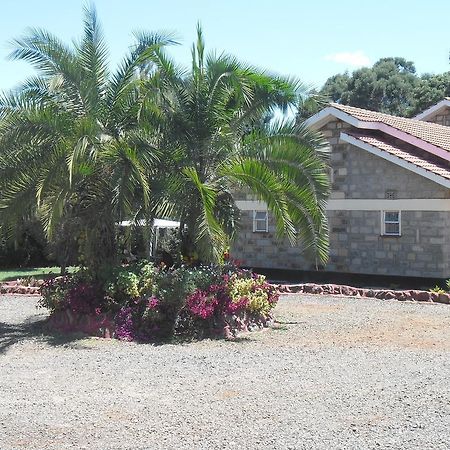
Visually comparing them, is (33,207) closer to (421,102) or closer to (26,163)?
(26,163)

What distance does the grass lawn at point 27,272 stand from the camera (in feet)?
72.5

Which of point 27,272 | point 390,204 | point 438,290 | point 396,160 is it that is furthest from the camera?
point 27,272

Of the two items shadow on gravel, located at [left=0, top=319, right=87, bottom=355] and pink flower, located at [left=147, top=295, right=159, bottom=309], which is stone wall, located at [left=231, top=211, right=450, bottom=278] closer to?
pink flower, located at [left=147, top=295, right=159, bottom=309]

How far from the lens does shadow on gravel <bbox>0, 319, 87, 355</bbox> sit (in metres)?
11.2

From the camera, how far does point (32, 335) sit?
466 inches

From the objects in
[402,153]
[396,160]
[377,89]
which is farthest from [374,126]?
[377,89]

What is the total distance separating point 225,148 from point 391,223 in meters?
7.98

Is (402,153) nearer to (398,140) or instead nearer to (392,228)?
(398,140)

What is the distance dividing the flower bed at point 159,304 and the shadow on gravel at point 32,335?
0.75ft

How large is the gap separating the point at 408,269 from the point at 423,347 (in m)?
8.11

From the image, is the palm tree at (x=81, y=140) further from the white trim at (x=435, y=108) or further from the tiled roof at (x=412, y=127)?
the white trim at (x=435, y=108)

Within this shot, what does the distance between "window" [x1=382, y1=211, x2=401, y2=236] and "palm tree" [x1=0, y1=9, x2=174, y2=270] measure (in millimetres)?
8746

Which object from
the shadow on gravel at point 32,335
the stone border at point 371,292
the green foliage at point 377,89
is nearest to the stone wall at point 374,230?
the stone border at point 371,292

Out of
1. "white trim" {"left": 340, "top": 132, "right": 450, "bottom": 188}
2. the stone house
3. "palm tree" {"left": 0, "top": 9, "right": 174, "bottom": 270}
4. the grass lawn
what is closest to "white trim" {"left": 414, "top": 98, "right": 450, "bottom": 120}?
the stone house
